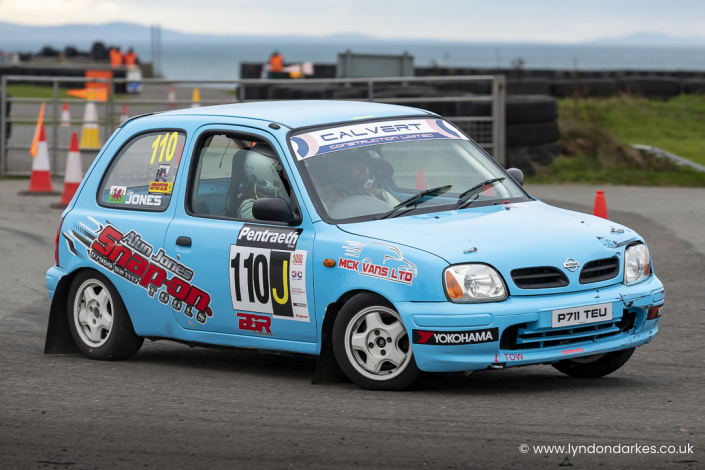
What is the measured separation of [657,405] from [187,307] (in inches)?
111

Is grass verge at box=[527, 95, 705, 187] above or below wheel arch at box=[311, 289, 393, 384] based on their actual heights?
above

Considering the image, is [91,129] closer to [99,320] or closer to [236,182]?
[99,320]

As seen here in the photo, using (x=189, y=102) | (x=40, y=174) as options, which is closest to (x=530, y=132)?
(x=189, y=102)

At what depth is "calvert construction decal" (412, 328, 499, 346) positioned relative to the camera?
5.40 m

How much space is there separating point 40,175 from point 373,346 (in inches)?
463

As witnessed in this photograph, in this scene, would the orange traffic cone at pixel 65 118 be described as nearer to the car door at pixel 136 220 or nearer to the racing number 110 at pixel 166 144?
the car door at pixel 136 220

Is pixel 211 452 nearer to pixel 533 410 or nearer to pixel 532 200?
pixel 533 410

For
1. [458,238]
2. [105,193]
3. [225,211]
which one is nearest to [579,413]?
[458,238]

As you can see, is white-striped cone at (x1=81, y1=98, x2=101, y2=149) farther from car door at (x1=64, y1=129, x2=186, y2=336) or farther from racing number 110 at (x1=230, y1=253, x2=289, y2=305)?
racing number 110 at (x1=230, y1=253, x2=289, y2=305)

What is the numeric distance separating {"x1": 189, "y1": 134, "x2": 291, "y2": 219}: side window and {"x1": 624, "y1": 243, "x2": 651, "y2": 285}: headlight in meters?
1.99

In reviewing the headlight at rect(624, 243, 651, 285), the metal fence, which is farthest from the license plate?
the metal fence

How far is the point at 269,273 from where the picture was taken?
6.14 m

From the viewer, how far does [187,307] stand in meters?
6.60

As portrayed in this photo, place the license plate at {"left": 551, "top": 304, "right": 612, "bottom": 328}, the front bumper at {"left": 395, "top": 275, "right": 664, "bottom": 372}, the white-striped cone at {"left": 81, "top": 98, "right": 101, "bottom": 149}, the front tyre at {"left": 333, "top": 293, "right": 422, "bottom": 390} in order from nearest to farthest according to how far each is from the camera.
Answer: the front bumper at {"left": 395, "top": 275, "right": 664, "bottom": 372}
the license plate at {"left": 551, "top": 304, "right": 612, "bottom": 328}
the front tyre at {"left": 333, "top": 293, "right": 422, "bottom": 390}
the white-striped cone at {"left": 81, "top": 98, "right": 101, "bottom": 149}
